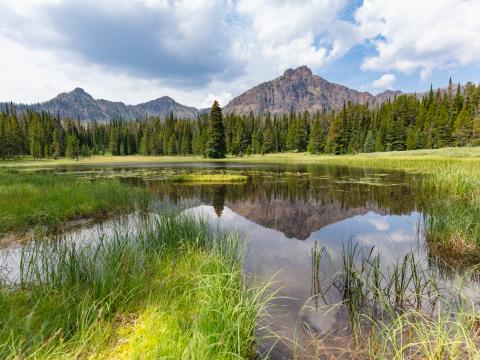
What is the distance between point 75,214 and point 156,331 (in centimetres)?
1034

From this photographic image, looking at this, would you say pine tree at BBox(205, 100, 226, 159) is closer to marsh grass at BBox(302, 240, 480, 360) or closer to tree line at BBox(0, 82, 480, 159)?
tree line at BBox(0, 82, 480, 159)

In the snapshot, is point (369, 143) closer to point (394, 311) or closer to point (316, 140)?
point (316, 140)

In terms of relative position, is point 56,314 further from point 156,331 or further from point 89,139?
point 89,139

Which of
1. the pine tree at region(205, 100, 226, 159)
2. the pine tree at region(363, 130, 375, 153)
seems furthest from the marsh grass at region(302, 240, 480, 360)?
the pine tree at region(363, 130, 375, 153)

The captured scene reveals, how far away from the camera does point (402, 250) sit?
317 inches

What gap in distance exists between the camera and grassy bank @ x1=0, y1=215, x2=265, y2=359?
2980mm

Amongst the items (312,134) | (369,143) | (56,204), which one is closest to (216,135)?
(312,134)

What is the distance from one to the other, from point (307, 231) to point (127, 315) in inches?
316

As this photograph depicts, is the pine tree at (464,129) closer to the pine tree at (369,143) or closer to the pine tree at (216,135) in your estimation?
the pine tree at (369,143)

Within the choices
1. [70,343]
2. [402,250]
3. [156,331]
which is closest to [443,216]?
[402,250]

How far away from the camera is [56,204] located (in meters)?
11.6

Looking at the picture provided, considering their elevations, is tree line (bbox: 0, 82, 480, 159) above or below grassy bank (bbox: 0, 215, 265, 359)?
above

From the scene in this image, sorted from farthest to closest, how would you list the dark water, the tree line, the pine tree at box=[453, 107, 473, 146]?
the tree line
the pine tree at box=[453, 107, 473, 146]
the dark water

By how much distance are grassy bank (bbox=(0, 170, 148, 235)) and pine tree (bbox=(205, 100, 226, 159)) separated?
164 ft
